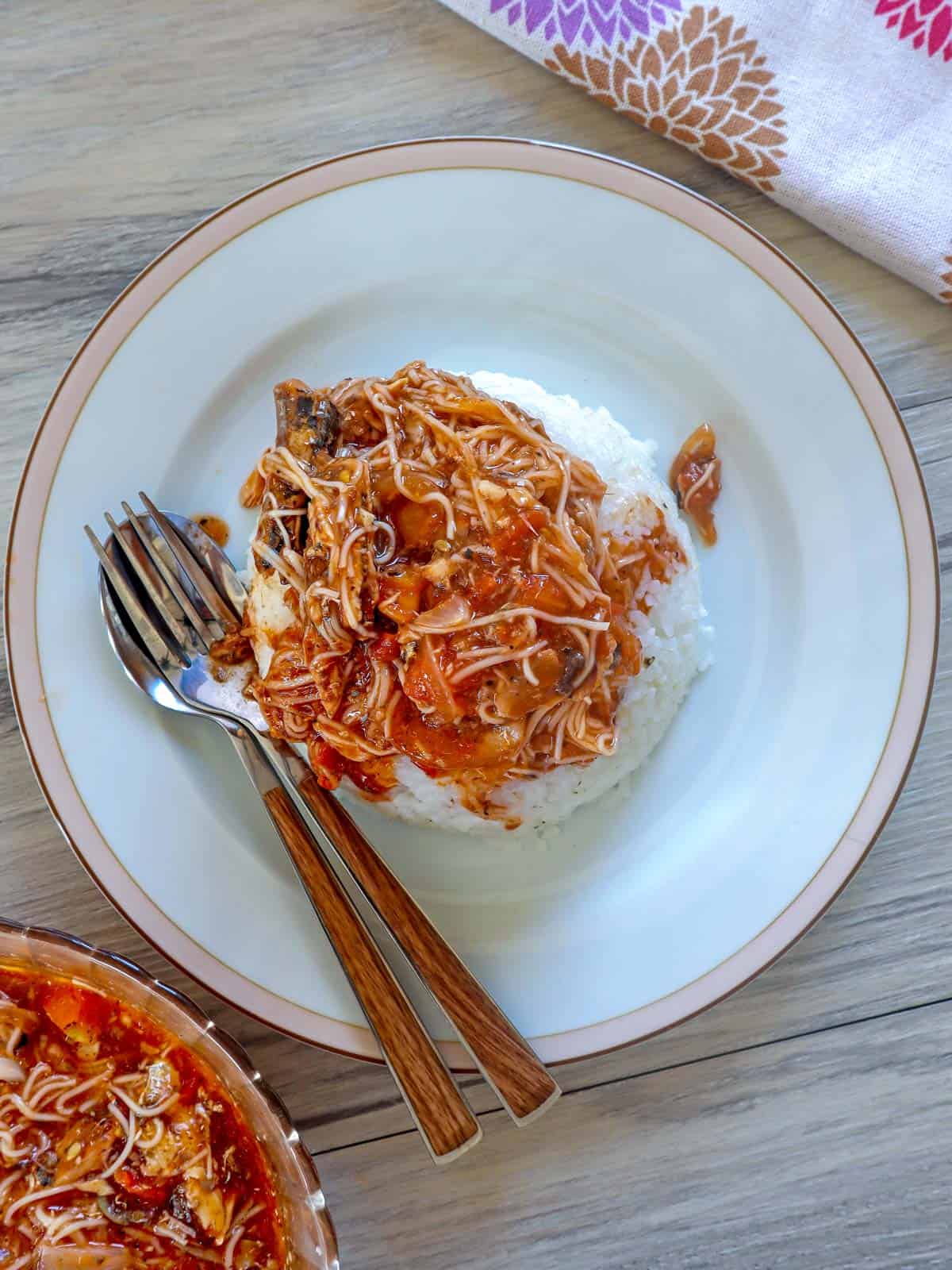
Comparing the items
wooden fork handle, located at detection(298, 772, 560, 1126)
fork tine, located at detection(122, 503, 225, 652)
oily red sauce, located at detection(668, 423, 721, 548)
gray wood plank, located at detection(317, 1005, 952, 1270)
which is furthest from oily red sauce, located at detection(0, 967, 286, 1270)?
oily red sauce, located at detection(668, 423, 721, 548)

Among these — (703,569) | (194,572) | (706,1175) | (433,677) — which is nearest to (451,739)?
(433,677)

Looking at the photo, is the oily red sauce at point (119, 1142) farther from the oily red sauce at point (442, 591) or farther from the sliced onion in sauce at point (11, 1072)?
the oily red sauce at point (442, 591)

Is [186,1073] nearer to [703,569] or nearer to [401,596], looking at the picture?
[401,596]

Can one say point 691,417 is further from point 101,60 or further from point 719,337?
point 101,60

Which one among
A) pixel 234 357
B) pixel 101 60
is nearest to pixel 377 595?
pixel 234 357

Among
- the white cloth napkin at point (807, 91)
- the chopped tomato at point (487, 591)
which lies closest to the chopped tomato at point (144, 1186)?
the chopped tomato at point (487, 591)
